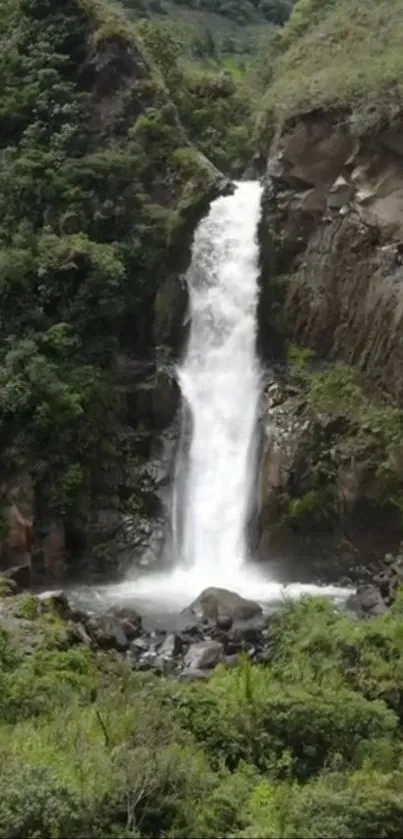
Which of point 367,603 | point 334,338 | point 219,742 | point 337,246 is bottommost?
point 219,742

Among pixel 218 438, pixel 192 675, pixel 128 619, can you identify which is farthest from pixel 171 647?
pixel 218 438

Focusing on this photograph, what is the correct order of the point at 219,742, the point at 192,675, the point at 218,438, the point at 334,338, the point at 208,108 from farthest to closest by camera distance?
the point at 208,108, the point at 334,338, the point at 218,438, the point at 192,675, the point at 219,742

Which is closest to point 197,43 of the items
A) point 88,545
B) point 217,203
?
point 217,203

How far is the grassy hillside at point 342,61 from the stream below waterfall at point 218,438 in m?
3.51

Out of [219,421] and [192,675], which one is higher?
[219,421]

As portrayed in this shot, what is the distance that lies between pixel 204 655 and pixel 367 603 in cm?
527

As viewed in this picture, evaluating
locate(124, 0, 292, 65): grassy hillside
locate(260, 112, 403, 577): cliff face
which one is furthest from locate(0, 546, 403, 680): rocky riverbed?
locate(124, 0, 292, 65): grassy hillside

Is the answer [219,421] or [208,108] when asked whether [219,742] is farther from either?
[208,108]

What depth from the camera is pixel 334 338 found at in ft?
95.8

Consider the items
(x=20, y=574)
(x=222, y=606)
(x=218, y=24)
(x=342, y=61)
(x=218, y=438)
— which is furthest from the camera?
(x=218, y=24)

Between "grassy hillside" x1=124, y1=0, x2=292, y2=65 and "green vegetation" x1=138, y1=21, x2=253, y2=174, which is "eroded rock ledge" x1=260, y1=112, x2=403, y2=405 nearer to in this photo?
"green vegetation" x1=138, y1=21, x2=253, y2=174

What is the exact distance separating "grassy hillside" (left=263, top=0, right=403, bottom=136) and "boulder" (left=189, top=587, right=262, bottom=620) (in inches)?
570

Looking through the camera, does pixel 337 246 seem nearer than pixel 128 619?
No

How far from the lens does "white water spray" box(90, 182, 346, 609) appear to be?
2588cm
